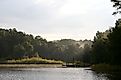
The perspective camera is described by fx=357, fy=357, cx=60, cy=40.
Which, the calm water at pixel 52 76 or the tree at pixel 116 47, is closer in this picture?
the calm water at pixel 52 76

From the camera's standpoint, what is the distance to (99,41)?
13512 centimetres

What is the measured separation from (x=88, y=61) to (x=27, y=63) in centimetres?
3172

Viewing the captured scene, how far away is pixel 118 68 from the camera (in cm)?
9625

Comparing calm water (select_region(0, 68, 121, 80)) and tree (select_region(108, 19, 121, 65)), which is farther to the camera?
tree (select_region(108, 19, 121, 65))

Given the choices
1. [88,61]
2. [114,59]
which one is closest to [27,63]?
[88,61]

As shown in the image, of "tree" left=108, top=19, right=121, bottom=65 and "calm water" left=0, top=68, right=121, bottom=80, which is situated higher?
"tree" left=108, top=19, right=121, bottom=65

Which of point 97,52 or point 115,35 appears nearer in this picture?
point 115,35

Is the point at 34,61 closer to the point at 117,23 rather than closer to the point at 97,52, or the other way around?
the point at 97,52

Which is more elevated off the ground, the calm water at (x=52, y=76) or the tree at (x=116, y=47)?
the tree at (x=116, y=47)

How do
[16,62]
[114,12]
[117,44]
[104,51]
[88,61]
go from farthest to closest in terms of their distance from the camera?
[88,61] < [16,62] < [104,51] < [117,44] < [114,12]

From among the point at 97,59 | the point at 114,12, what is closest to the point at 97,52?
the point at 97,59

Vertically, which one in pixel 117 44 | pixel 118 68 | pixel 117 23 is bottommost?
pixel 118 68

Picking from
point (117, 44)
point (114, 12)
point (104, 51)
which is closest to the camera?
point (114, 12)

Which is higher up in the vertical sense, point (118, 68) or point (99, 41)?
point (99, 41)
